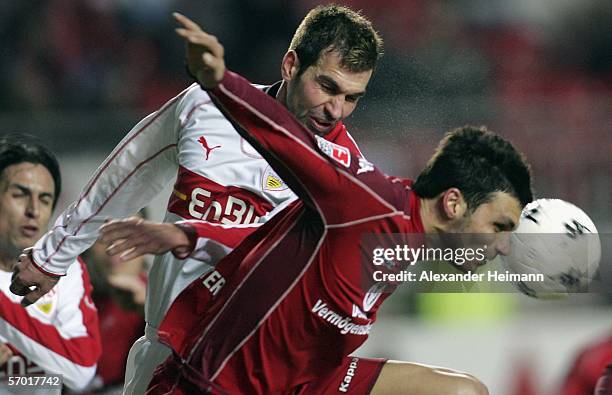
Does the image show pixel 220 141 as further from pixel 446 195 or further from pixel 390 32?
pixel 390 32

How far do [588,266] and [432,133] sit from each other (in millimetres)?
2908

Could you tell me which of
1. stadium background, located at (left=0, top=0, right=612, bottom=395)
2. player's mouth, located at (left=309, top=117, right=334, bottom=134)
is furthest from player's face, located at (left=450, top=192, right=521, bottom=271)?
stadium background, located at (left=0, top=0, right=612, bottom=395)

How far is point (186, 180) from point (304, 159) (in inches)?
43.3

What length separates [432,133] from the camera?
6531 mm

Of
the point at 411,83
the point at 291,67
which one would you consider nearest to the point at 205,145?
the point at 291,67

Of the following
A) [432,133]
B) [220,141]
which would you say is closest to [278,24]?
[432,133]

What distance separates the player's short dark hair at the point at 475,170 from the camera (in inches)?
120

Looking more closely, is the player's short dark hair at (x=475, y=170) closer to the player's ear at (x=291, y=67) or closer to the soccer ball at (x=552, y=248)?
the soccer ball at (x=552, y=248)

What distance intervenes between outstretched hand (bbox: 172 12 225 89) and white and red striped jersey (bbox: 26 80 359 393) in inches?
44.7

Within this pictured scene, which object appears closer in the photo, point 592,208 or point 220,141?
point 220,141

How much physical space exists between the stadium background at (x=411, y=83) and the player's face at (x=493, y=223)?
2023 mm

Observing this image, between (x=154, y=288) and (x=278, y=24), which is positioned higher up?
(x=278, y=24)

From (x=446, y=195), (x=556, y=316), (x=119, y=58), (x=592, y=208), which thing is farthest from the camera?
(x=119, y=58)

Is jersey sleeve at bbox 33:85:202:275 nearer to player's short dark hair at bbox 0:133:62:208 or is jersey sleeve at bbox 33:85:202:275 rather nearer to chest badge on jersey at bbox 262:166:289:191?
chest badge on jersey at bbox 262:166:289:191
